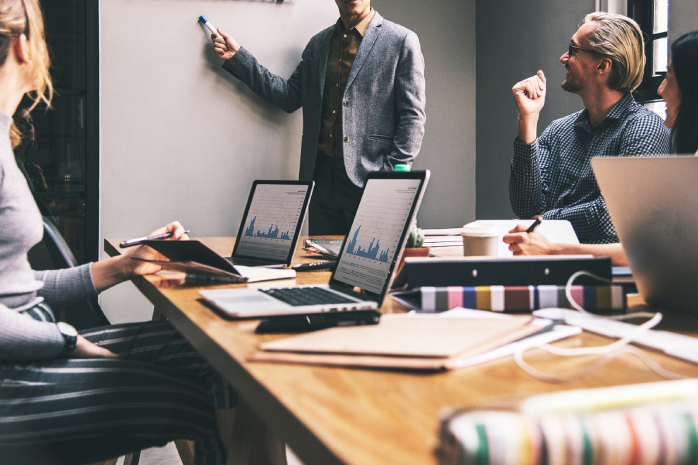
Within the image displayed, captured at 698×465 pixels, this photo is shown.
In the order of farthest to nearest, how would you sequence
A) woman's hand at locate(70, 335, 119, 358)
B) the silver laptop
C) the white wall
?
1. the white wall
2. the silver laptop
3. woman's hand at locate(70, 335, 119, 358)

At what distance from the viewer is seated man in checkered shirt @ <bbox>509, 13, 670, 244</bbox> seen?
2090mm

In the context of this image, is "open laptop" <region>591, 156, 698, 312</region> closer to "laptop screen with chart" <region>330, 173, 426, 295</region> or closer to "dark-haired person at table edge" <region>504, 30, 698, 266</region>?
"laptop screen with chart" <region>330, 173, 426, 295</region>

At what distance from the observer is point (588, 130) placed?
2.25m

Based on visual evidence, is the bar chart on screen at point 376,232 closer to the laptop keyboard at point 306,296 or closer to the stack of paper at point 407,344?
the laptop keyboard at point 306,296

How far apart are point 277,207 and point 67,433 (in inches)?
32.9

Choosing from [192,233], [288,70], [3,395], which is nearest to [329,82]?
[288,70]

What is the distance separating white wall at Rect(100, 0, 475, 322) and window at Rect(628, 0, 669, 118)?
5.93 feet

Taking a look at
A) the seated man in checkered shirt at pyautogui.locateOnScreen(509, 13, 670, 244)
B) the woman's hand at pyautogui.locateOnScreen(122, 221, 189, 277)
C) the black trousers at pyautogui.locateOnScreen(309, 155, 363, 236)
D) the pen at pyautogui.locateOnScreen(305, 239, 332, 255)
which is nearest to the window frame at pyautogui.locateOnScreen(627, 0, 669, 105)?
the seated man in checkered shirt at pyautogui.locateOnScreen(509, 13, 670, 244)

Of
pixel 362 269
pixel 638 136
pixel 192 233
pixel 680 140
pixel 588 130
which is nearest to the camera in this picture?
pixel 362 269

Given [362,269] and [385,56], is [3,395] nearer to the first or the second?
[362,269]

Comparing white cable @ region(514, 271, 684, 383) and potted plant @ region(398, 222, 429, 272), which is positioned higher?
potted plant @ region(398, 222, 429, 272)

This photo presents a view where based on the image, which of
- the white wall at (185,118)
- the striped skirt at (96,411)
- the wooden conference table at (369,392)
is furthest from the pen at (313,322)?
the white wall at (185,118)

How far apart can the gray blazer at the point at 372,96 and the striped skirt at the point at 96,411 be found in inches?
70.6

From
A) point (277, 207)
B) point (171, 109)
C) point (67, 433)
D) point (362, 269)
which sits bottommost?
point (67, 433)
